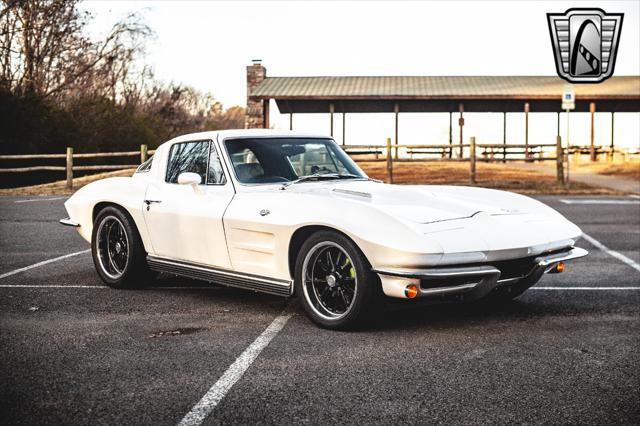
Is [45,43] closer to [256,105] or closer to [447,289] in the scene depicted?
[256,105]

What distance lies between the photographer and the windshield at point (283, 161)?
607 cm

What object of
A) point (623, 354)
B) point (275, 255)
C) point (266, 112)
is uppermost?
point (266, 112)

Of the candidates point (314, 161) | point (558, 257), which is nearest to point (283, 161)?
point (314, 161)

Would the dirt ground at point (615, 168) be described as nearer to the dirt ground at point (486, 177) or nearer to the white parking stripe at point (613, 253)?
the dirt ground at point (486, 177)

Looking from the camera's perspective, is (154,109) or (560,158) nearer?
(560,158)

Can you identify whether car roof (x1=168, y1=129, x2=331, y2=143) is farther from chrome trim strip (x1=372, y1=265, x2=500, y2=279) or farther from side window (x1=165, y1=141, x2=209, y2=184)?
chrome trim strip (x1=372, y1=265, x2=500, y2=279)

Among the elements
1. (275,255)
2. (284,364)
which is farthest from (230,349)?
(275,255)

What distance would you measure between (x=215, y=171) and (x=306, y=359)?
2216mm

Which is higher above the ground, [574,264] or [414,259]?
[414,259]

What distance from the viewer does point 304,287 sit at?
17.4 ft

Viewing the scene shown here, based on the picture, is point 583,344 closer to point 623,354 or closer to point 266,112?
point 623,354

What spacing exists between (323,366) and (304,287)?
3.38 feet

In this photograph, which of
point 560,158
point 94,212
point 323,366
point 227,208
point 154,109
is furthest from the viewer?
point 154,109

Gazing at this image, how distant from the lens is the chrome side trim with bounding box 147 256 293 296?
18.0 feet
